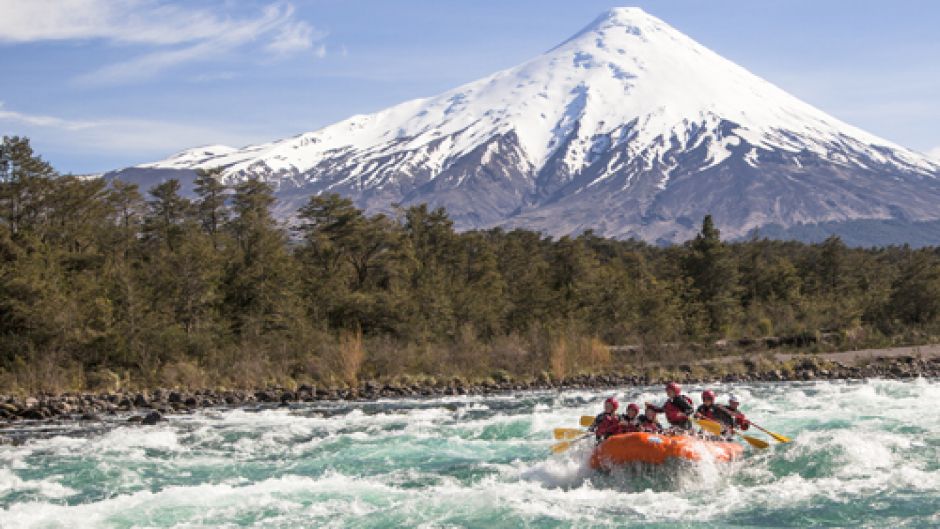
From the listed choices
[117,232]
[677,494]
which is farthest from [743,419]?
[117,232]

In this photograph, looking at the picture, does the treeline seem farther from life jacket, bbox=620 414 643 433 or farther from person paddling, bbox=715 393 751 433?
life jacket, bbox=620 414 643 433

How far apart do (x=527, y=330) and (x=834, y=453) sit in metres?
26.4

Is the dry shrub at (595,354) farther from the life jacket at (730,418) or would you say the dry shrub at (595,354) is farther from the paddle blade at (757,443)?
the paddle blade at (757,443)

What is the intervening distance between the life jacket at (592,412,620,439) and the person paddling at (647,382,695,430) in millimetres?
1182

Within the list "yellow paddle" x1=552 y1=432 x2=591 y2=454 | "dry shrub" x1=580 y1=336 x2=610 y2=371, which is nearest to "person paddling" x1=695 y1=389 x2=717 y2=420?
"yellow paddle" x1=552 y1=432 x2=591 y2=454

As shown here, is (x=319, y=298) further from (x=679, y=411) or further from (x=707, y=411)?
(x=679, y=411)

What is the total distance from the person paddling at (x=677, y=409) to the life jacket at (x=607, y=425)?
1182 mm

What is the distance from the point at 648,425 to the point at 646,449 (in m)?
1.22

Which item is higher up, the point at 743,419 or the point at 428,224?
the point at 428,224

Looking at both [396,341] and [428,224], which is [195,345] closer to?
[396,341]

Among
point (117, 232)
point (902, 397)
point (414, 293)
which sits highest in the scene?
point (117, 232)

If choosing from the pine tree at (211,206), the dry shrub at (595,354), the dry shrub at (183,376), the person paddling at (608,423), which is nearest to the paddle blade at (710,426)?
the person paddling at (608,423)

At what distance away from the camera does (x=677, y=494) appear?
1619cm

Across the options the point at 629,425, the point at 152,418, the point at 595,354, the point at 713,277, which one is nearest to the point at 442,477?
the point at 629,425
